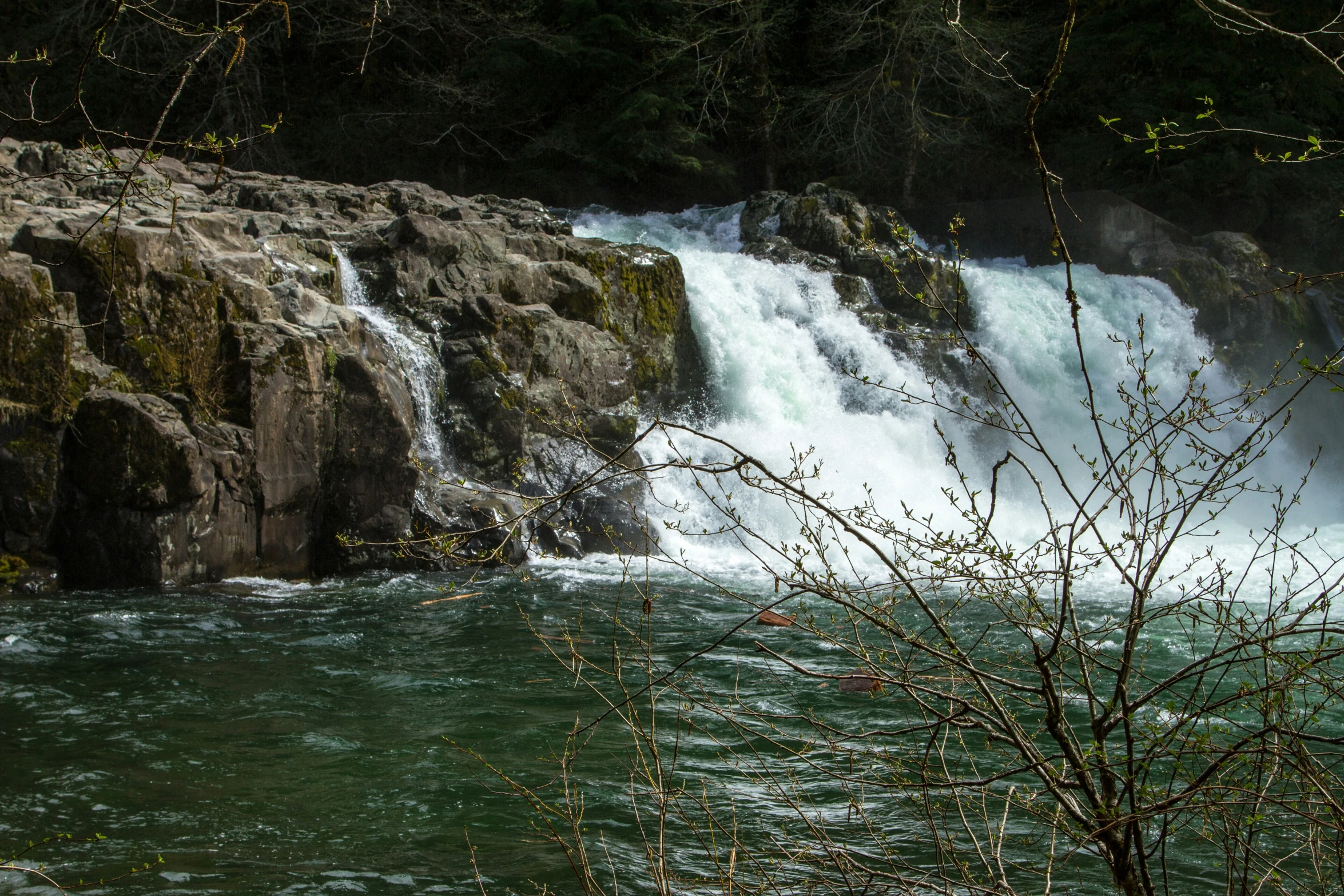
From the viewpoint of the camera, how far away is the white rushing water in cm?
1134

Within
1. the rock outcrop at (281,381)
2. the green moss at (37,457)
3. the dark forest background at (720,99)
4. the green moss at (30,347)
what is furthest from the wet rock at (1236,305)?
the green moss at (37,457)

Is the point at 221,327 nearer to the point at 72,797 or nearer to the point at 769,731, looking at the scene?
the point at 72,797

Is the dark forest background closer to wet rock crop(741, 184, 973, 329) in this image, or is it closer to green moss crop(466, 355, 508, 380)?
wet rock crop(741, 184, 973, 329)

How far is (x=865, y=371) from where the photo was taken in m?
12.3

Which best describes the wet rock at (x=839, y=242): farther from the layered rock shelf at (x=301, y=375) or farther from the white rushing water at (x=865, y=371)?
the layered rock shelf at (x=301, y=375)

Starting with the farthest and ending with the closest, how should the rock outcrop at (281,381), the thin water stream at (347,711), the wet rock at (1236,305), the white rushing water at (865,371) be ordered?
the wet rock at (1236,305) < the white rushing water at (865,371) < the rock outcrop at (281,381) < the thin water stream at (347,711)

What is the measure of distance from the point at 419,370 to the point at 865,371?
5218 mm

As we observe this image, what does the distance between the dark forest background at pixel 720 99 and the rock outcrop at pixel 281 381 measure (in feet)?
27.3

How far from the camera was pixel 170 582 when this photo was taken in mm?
7691

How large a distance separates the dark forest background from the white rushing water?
378 cm

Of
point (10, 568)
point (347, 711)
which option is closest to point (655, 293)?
point (10, 568)

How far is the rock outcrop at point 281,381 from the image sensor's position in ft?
24.7

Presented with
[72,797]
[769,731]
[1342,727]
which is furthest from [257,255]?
[1342,727]

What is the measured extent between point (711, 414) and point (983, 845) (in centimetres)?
851
